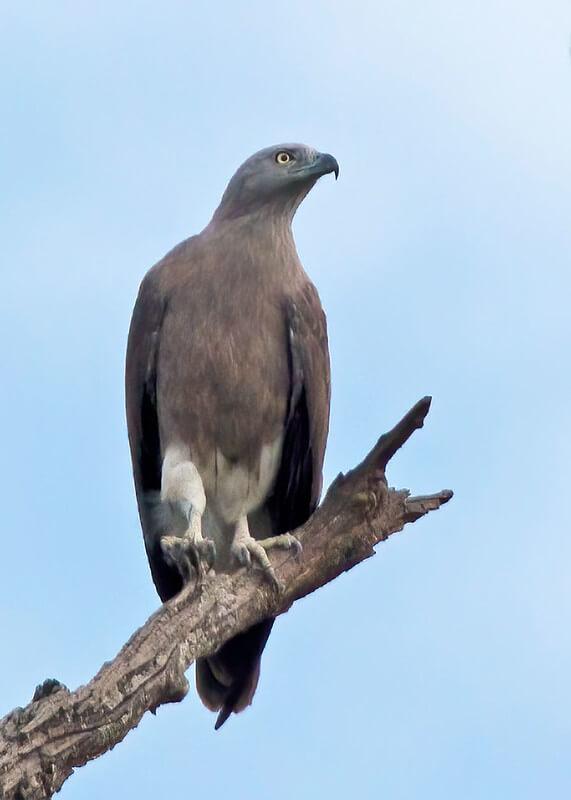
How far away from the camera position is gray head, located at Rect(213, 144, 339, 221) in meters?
8.45

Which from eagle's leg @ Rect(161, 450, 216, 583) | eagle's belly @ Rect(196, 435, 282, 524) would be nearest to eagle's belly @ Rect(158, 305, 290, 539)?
eagle's belly @ Rect(196, 435, 282, 524)

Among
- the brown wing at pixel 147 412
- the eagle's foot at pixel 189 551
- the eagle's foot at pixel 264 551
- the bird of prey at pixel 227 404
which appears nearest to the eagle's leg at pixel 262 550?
the eagle's foot at pixel 264 551

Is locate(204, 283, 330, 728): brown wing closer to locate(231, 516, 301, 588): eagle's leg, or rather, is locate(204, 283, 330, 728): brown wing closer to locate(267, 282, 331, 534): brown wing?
locate(267, 282, 331, 534): brown wing

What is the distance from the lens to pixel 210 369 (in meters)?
7.82

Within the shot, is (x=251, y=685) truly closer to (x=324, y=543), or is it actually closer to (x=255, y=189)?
(x=324, y=543)

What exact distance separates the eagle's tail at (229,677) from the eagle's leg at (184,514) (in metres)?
0.52

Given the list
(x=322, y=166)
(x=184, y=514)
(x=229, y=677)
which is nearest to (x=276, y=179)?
(x=322, y=166)

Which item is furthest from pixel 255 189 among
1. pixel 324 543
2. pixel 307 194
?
pixel 324 543

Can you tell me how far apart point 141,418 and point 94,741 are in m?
2.75

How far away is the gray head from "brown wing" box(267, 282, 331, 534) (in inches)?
26.1

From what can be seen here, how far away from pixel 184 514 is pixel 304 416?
3.00 feet

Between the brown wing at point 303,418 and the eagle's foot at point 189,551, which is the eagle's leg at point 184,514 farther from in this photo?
the brown wing at point 303,418

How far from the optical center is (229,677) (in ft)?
24.8

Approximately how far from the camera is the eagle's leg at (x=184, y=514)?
7055 mm
